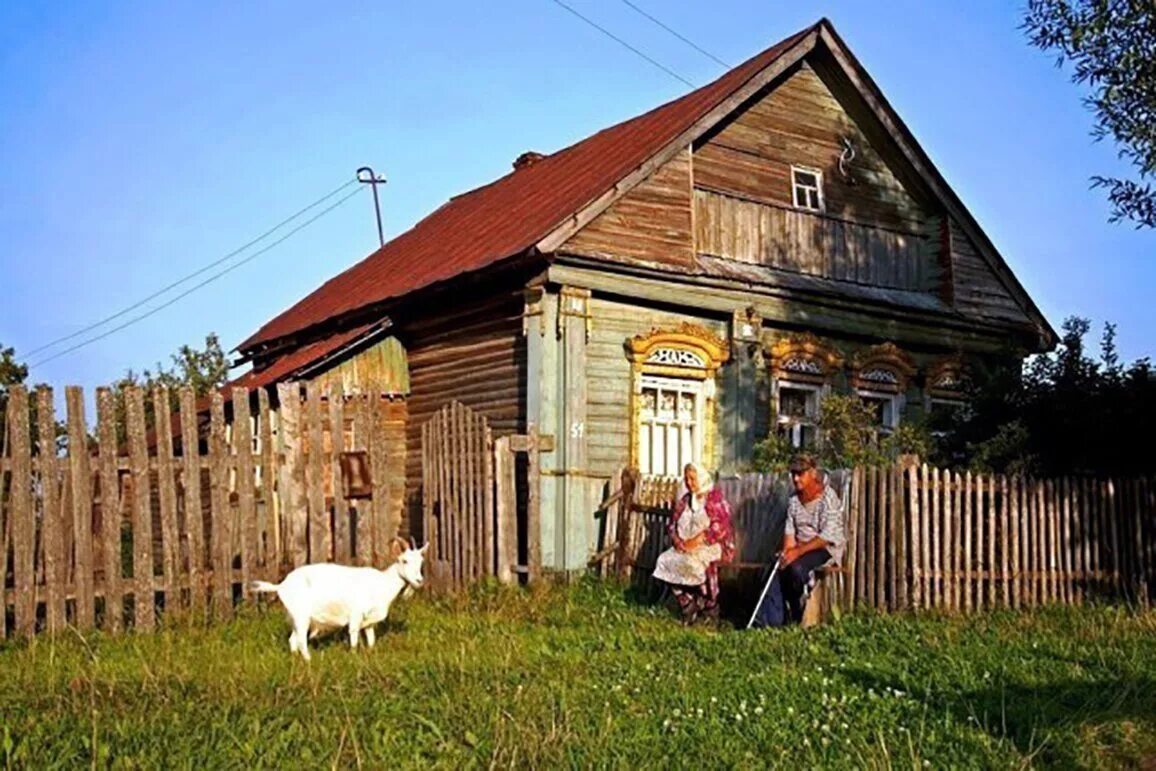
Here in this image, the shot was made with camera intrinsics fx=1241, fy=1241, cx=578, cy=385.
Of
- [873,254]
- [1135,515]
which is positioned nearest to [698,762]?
[1135,515]

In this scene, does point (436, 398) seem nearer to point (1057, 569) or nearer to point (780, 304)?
point (780, 304)

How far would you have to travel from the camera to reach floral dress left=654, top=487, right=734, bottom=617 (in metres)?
11.2

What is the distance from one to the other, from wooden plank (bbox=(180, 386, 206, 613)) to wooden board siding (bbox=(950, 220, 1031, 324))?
456 inches

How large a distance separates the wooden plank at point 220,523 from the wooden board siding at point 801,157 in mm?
7321

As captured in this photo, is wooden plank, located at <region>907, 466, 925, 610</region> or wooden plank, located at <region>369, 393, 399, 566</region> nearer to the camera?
wooden plank, located at <region>907, 466, 925, 610</region>

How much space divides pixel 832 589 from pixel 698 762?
219 inches

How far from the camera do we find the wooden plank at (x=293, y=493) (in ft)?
37.3

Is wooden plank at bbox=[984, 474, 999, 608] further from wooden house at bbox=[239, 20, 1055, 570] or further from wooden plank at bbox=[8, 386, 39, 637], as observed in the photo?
wooden plank at bbox=[8, 386, 39, 637]

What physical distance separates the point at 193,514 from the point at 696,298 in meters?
6.96

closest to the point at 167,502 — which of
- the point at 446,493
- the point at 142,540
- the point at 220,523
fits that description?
the point at 142,540

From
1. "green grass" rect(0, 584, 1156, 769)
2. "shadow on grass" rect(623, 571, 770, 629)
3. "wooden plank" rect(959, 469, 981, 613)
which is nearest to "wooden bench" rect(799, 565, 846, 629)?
"green grass" rect(0, 584, 1156, 769)

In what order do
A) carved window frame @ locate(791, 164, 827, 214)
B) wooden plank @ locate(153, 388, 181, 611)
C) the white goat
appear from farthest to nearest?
1. carved window frame @ locate(791, 164, 827, 214)
2. wooden plank @ locate(153, 388, 181, 611)
3. the white goat

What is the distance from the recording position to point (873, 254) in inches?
692

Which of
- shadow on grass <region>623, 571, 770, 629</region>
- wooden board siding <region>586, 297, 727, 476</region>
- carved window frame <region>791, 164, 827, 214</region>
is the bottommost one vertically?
shadow on grass <region>623, 571, 770, 629</region>
